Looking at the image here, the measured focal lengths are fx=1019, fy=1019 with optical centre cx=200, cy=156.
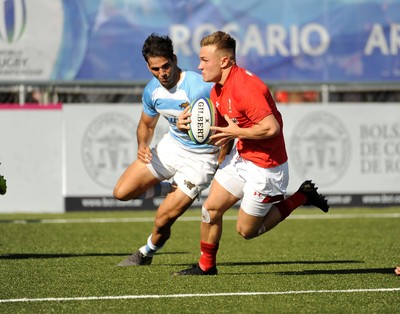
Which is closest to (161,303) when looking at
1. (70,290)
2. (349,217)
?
(70,290)

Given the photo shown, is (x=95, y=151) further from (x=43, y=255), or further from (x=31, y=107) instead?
(x=43, y=255)

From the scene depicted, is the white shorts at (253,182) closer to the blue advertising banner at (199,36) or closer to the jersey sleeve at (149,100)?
the jersey sleeve at (149,100)

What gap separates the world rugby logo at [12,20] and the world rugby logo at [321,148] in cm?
465

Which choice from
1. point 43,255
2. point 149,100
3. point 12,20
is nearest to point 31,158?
point 12,20

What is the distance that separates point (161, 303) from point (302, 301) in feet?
3.23

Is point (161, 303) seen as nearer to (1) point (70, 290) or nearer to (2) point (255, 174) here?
(1) point (70, 290)

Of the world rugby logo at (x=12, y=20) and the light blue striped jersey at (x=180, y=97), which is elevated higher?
the world rugby logo at (x=12, y=20)

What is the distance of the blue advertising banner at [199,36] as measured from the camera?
642 inches

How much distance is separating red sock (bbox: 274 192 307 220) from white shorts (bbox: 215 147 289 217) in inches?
9.0

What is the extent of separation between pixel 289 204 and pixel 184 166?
1.11m

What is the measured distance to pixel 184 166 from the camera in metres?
9.33

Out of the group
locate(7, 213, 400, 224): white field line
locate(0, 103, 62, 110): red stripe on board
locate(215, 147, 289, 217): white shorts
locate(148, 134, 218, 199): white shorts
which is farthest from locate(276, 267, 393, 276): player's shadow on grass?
locate(0, 103, 62, 110): red stripe on board

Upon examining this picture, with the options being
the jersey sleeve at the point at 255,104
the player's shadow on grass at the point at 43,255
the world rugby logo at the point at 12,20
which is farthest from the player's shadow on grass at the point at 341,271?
the world rugby logo at the point at 12,20

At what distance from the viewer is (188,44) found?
1664 centimetres
